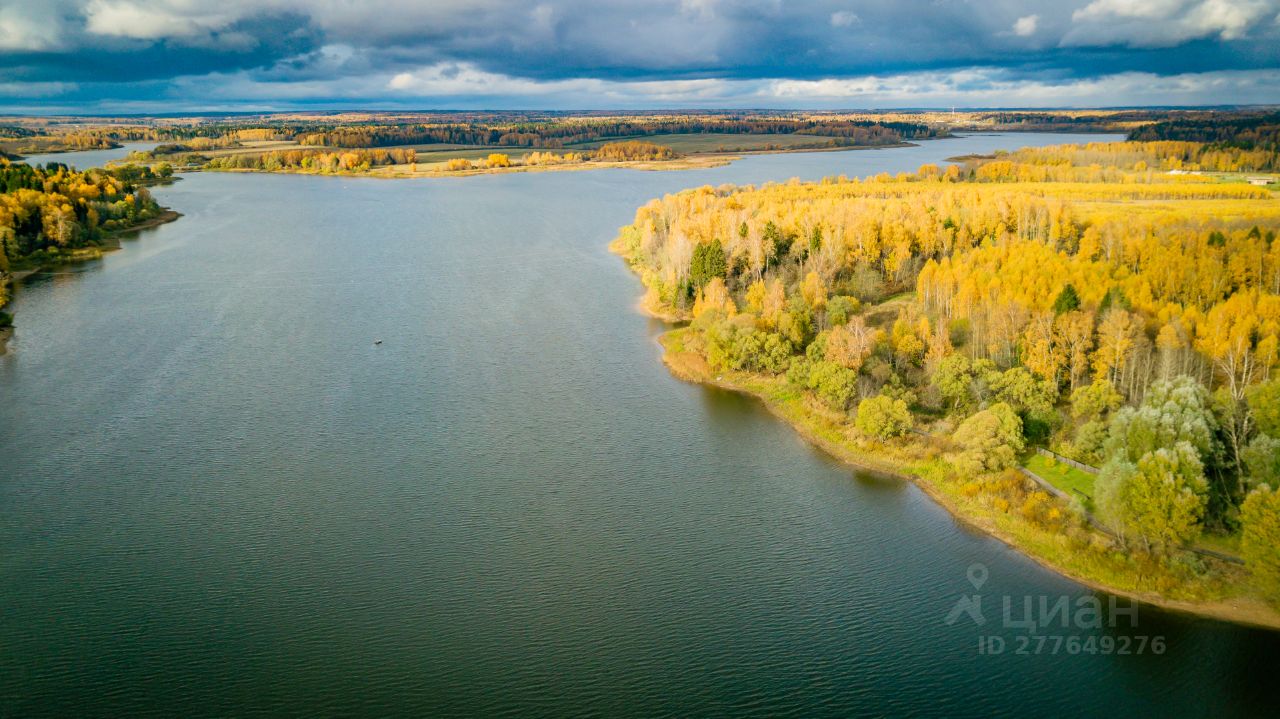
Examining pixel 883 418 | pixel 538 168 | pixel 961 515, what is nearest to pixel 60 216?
pixel 883 418

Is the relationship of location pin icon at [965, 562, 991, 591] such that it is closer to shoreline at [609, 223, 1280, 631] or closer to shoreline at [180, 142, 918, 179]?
shoreline at [609, 223, 1280, 631]

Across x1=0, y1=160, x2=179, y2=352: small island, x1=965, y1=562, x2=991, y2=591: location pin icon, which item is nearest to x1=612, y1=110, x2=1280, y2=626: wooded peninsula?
x1=965, y1=562, x2=991, y2=591: location pin icon

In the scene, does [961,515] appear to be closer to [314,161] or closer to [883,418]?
[883,418]

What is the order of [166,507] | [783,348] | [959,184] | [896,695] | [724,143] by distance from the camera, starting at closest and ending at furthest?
1. [896,695]
2. [166,507]
3. [783,348]
4. [959,184]
5. [724,143]

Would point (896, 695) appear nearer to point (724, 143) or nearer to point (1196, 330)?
point (1196, 330)

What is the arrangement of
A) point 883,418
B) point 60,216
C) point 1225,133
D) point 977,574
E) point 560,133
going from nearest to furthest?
point 977,574
point 883,418
point 60,216
point 1225,133
point 560,133

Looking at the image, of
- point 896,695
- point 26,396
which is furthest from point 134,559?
point 896,695
